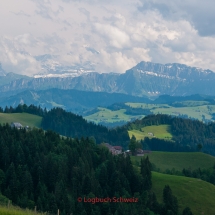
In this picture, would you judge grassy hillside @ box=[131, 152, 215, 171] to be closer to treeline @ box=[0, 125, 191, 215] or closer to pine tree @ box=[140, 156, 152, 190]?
pine tree @ box=[140, 156, 152, 190]

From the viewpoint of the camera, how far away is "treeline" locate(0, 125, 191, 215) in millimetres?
90188

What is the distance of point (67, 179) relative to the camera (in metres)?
110

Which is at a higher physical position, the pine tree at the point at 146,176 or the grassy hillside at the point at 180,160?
the pine tree at the point at 146,176

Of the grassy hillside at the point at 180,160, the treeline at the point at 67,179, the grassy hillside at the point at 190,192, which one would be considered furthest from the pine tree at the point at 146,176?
the grassy hillside at the point at 180,160

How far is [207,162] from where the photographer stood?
177500 millimetres

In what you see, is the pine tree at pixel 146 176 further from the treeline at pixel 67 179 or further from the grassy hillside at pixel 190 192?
the grassy hillside at pixel 190 192

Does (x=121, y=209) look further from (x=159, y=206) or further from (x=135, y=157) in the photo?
(x=135, y=157)

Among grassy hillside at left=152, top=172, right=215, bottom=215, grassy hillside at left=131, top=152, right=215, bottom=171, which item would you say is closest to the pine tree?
grassy hillside at left=152, top=172, right=215, bottom=215

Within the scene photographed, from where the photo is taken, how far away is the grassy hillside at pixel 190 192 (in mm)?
101125

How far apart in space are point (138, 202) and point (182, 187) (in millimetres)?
20233

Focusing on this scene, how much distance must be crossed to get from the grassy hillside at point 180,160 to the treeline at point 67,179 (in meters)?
51.9

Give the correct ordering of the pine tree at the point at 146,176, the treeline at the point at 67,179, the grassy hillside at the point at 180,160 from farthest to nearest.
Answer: the grassy hillside at the point at 180,160 < the pine tree at the point at 146,176 < the treeline at the point at 67,179

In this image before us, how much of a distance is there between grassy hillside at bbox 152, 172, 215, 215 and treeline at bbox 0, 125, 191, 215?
178 inches

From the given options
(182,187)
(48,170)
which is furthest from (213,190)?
(48,170)
